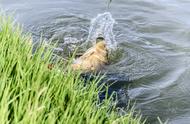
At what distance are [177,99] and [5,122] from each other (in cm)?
271

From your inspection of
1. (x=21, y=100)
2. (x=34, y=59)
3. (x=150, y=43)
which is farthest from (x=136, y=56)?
(x=21, y=100)

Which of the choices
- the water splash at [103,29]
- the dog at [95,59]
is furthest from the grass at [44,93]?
the water splash at [103,29]

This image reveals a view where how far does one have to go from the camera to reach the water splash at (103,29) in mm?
5870

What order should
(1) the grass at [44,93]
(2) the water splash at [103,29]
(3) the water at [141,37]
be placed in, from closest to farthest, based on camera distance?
(1) the grass at [44,93] < (3) the water at [141,37] < (2) the water splash at [103,29]

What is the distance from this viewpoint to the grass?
2.45 metres

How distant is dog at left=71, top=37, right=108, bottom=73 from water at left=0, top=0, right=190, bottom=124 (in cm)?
15

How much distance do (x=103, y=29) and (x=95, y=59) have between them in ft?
5.57

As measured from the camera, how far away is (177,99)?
15.0 feet

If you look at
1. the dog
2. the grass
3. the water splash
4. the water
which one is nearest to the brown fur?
the dog

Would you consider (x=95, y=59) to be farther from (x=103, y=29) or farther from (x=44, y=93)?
(x=44, y=93)

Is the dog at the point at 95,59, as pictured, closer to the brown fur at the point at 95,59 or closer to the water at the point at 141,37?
the brown fur at the point at 95,59

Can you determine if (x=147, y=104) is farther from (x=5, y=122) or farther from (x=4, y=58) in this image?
(x=5, y=122)

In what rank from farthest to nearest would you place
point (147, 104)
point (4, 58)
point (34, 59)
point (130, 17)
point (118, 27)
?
point (130, 17)
point (118, 27)
point (147, 104)
point (34, 59)
point (4, 58)

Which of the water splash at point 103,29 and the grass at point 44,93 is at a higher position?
the grass at point 44,93
